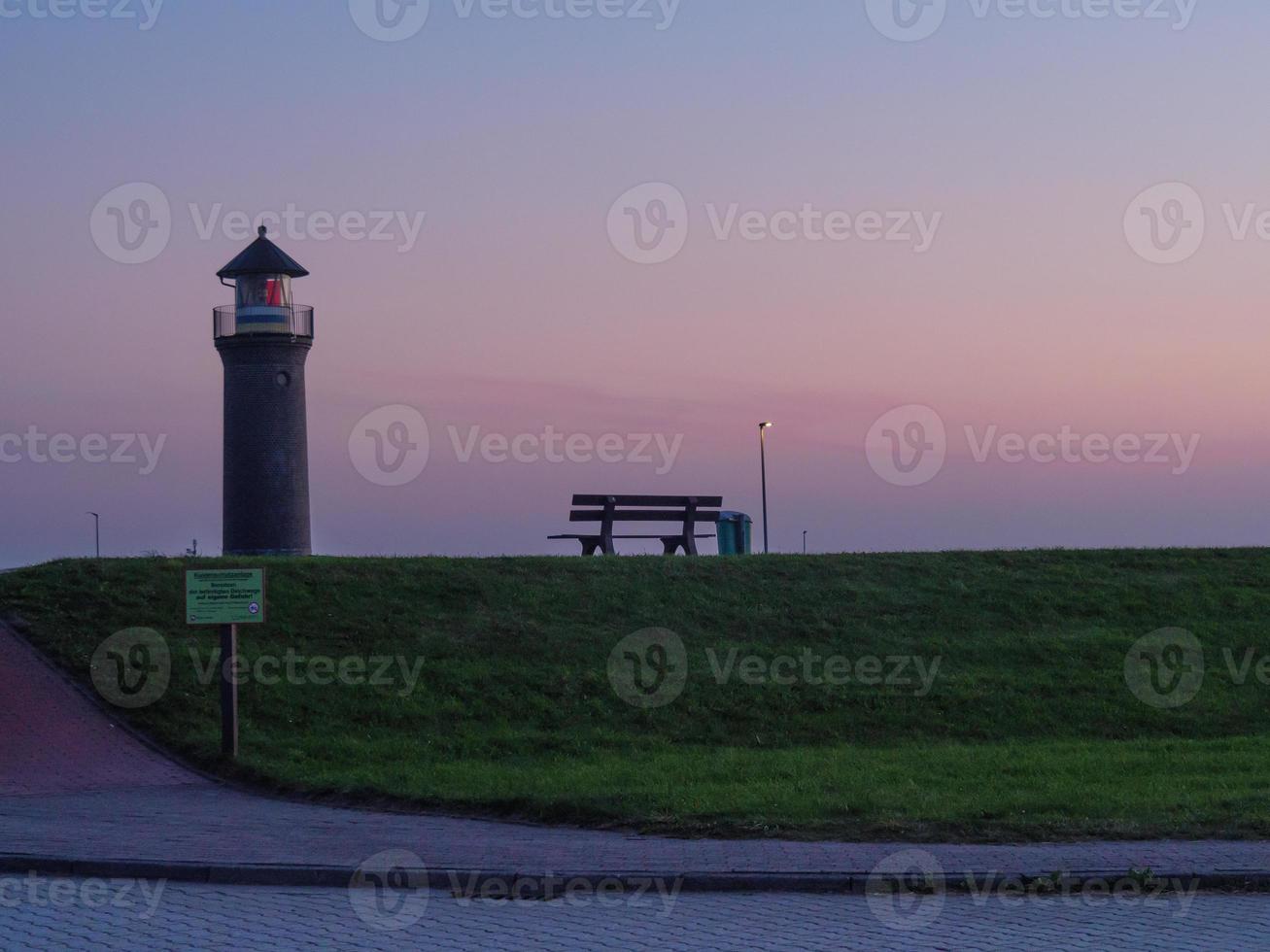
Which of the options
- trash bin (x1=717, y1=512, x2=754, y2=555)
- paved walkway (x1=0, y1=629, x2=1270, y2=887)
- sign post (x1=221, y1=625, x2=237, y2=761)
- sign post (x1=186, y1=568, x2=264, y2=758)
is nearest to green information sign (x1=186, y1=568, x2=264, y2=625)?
sign post (x1=186, y1=568, x2=264, y2=758)

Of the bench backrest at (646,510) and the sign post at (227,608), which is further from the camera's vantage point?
the bench backrest at (646,510)

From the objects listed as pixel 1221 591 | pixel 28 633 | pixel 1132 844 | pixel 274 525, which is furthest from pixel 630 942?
pixel 274 525

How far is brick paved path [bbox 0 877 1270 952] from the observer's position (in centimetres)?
842

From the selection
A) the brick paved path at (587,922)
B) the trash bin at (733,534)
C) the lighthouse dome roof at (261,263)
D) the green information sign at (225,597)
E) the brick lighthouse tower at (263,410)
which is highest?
the lighthouse dome roof at (261,263)

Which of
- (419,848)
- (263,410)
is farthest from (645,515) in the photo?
(419,848)

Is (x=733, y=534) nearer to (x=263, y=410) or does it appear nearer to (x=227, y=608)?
(x=263, y=410)

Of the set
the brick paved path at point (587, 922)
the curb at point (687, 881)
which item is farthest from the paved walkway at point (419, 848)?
the brick paved path at point (587, 922)

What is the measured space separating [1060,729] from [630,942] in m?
12.7

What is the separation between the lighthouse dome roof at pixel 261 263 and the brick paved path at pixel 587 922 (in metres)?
25.4

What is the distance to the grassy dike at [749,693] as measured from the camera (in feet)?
44.7

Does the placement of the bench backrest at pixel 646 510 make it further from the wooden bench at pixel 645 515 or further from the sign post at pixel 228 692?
the sign post at pixel 228 692

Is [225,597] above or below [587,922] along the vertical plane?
above

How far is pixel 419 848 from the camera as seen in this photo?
1141 cm

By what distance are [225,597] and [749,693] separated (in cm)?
761
